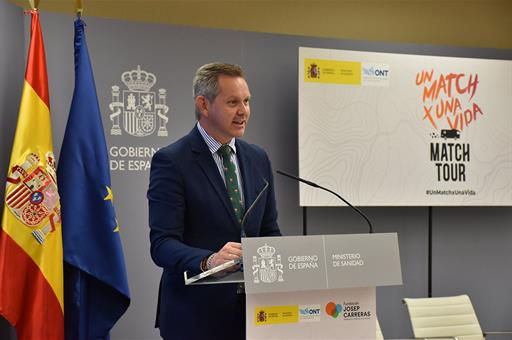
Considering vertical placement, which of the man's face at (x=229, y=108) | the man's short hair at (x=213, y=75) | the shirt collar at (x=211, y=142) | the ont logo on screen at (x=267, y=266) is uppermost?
the man's short hair at (x=213, y=75)

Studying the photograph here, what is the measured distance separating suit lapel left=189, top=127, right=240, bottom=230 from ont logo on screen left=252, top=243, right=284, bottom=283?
39cm

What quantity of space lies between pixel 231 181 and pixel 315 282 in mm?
574

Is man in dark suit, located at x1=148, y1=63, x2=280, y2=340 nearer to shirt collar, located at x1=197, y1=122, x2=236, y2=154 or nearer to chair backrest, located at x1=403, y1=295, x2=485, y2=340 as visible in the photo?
shirt collar, located at x1=197, y1=122, x2=236, y2=154

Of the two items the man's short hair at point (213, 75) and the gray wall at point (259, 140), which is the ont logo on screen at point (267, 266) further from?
the gray wall at point (259, 140)

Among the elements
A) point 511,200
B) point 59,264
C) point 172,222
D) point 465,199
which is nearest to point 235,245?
point 172,222

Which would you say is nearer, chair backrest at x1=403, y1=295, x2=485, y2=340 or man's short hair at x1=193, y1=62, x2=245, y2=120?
man's short hair at x1=193, y1=62, x2=245, y2=120

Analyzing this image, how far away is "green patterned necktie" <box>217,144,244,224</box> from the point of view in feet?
7.49

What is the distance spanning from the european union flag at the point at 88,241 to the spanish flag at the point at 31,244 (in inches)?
3.2

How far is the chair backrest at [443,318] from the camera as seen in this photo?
4434 mm

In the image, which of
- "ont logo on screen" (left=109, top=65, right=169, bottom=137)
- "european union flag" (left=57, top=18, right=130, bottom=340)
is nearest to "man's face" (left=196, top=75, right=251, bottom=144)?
"european union flag" (left=57, top=18, right=130, bottom=340)

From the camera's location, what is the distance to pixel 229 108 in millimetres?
2279

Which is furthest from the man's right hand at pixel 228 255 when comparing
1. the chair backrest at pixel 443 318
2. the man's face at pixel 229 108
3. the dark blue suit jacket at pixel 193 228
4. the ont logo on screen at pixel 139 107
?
the chair backrest at pixel 443 318

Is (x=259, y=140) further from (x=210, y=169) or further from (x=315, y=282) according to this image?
(x=315, y=282)

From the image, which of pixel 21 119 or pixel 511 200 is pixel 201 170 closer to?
pixel 21 119
